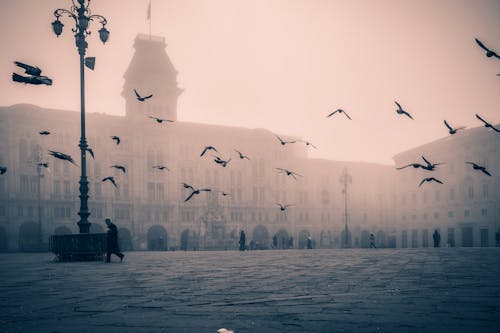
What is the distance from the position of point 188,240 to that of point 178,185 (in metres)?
7.25

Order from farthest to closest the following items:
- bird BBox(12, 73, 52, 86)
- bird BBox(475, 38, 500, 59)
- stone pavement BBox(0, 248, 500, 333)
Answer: bird BBox(12, 73, 52, 86) < bird BBox(475, 38, 500, 59) < stone pavement BBox(0, 248, 500, 333)

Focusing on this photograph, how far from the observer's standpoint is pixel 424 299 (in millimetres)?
6289

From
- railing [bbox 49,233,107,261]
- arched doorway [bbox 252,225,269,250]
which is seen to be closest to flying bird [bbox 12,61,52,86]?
railing [bbox 49,233,107,261]

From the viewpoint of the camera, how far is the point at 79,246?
1573 cm

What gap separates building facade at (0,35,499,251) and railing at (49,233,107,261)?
34.7 m

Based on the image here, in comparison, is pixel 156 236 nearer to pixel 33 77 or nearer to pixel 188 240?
pixel 188 240

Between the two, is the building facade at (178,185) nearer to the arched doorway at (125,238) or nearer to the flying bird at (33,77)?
the arched doorway at (125,238)

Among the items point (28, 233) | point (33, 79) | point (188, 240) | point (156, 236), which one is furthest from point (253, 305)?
point (188, 240)

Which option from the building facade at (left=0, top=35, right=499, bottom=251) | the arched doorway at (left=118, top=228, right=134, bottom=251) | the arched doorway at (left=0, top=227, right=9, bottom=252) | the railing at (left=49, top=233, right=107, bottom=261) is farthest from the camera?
the arched doorway at (left=118, top=228, right=134, bottom=251)

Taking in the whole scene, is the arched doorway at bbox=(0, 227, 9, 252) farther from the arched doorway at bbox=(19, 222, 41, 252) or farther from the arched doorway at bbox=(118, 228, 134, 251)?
the arched doorway at bbox=(118, 228, 134, 251)

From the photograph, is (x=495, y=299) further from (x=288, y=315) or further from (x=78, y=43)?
(x=78, y=43)

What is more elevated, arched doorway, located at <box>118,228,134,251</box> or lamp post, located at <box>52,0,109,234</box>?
lamp post, located at <box>52,0,109,234</box>

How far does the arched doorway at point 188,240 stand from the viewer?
6034 centimetres

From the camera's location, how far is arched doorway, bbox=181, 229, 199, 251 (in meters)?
60.3
